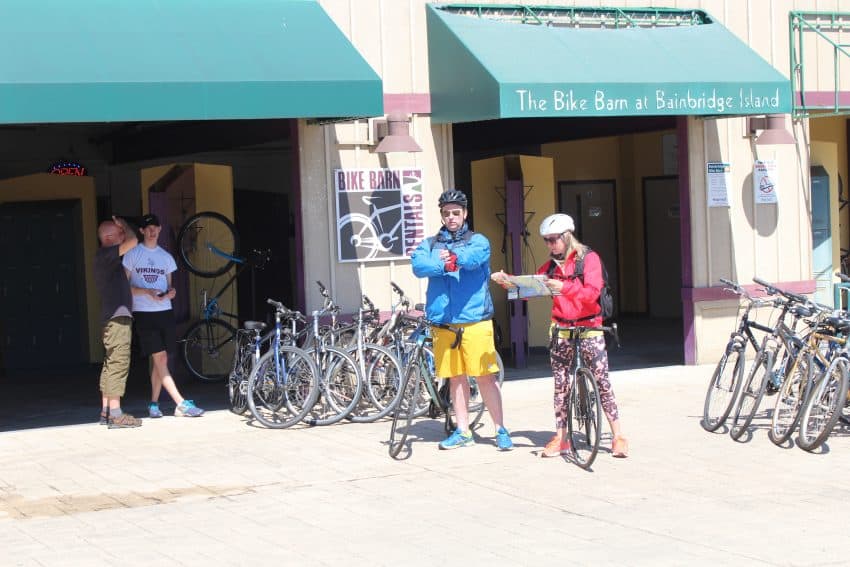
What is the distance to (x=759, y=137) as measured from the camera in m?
13.8

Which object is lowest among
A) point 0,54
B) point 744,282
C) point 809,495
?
point 809,495

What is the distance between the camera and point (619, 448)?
29.2 ft

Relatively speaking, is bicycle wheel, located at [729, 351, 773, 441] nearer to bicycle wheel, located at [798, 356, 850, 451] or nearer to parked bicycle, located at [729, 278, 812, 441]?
parked bicycle, located at [729, 278, 812, 441]

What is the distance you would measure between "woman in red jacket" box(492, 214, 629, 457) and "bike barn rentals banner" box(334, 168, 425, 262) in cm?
356

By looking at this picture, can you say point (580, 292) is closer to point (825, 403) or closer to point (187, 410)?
point (825, 403)

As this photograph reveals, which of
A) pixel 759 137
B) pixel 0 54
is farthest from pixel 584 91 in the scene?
pixel 0 54

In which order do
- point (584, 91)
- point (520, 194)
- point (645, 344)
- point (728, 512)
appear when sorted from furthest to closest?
point (645, 344), point (520, 194), point (584, 91), point (728, 512)

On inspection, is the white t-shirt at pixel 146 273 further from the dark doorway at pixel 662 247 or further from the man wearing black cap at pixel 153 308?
the dark doorway at pixel 662 247

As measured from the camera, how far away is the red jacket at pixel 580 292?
871cm

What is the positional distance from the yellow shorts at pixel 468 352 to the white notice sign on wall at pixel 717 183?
17.8 ft

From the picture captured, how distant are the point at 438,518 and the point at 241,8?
225 inches

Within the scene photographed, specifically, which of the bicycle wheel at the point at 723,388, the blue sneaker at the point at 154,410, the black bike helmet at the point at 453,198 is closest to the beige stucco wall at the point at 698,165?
the blue sneaker at the point at 154,410

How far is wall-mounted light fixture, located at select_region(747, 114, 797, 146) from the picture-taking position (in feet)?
44.5

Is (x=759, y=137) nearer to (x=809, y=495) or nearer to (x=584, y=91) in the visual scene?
(x=584, y=91)
